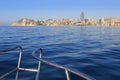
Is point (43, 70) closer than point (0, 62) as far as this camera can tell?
Yes

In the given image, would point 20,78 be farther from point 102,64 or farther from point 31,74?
point 102,64

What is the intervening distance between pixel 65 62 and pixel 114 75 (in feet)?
13.5

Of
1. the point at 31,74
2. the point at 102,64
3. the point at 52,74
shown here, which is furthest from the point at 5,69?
the point at 102,64

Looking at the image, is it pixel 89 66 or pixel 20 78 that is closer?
pixel 20 78

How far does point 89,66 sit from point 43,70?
2.70m

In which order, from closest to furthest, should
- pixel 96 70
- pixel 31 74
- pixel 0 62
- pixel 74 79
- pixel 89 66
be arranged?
pixel 74 79, pixel 31 74, pixel 96 70, pixel 89 66, pixel 0 62

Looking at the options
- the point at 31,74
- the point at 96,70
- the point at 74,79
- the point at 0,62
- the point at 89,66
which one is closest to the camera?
the point at 74,79

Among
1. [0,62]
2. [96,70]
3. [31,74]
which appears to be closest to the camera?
[31,74]

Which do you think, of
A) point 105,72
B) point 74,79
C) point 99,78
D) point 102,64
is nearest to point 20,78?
point 74,79

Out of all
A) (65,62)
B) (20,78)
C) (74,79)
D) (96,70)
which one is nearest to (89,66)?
(96,70)

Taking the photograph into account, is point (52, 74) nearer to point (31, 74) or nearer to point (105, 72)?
point (31, 74)

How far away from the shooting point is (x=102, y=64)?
1294 centimetres

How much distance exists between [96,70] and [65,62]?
2954 mm

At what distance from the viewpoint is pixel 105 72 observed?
10922mm
